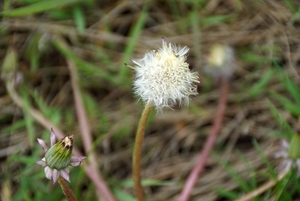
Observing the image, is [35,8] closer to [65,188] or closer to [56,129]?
[56,129]

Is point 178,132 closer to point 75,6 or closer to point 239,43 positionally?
point 239,43

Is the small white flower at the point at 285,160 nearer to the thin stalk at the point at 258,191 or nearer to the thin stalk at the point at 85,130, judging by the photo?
the thin stalk at the point at 258,191

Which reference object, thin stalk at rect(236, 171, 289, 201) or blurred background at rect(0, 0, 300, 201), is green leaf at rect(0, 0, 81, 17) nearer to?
blurred background at rect(0, 0, 300, 201)

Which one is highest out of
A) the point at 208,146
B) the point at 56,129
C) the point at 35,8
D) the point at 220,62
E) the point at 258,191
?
the point at 35,8

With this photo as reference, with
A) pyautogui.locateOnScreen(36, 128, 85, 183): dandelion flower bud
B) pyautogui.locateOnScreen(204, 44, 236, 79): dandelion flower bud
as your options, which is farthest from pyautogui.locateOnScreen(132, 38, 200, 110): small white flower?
pyautogui.locateOnScreen(204, 44, 236, 79): dandelion flower bud

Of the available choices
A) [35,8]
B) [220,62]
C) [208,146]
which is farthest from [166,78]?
[35,8]

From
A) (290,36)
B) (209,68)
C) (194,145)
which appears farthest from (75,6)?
(290,36)
